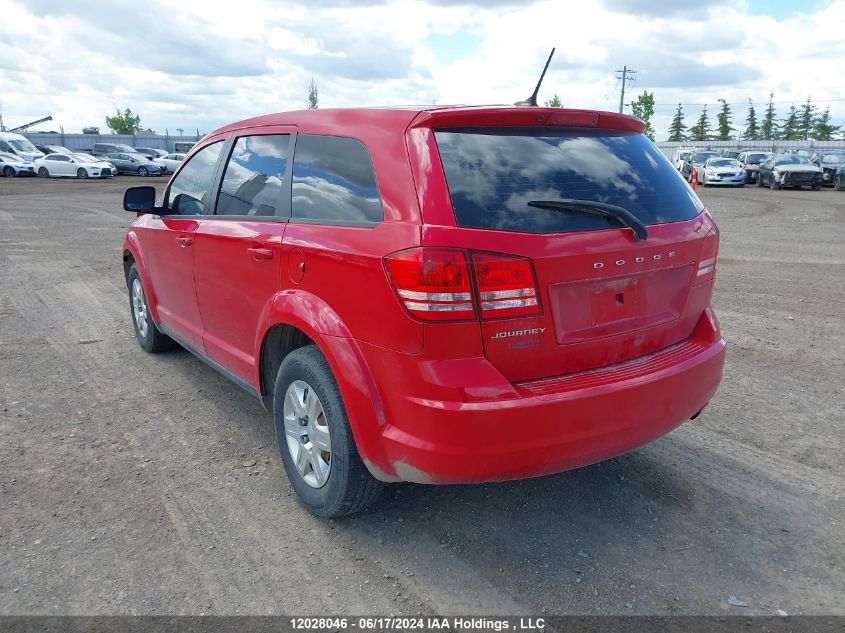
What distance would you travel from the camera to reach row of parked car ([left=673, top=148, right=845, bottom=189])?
28094 mm

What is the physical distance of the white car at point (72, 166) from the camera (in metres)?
34.2

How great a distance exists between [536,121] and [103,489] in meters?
2.79

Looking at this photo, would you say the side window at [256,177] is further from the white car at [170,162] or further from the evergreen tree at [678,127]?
the evergreen tree at [678,127]

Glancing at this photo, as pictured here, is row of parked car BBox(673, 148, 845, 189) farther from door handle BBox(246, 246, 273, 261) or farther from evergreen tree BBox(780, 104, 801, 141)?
evergreen tree BBox(780, 104, 801, 141)

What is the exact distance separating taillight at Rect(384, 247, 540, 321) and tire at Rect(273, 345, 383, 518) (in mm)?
663

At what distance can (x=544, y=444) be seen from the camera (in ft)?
8.70

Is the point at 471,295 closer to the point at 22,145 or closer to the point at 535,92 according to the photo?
the point at 535,92

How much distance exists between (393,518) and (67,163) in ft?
121

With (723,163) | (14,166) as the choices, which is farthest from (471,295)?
(14,166)

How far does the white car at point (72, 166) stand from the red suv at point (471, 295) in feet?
114

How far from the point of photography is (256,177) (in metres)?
3.85

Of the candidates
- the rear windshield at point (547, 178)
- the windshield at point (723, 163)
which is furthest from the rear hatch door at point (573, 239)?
the windshield at point (723, 163)

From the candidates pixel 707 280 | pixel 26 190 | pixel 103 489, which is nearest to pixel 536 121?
pixel 707 280

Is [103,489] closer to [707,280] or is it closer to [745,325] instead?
[707,280]
